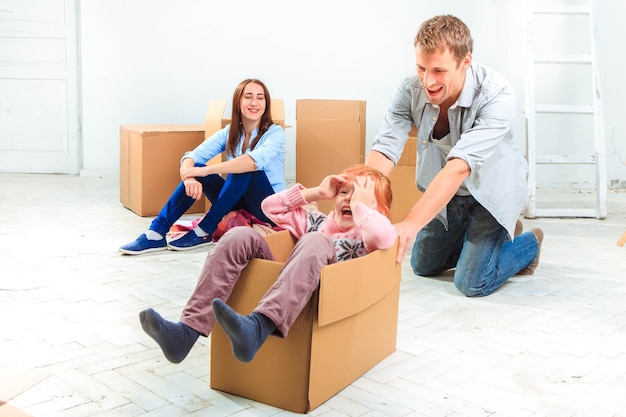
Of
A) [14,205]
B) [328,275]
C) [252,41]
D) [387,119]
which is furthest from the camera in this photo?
[252,41]

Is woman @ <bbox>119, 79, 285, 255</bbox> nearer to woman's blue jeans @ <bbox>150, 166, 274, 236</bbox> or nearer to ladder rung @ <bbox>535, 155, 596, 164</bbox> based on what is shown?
woman's blue jeans @ <bbox>150, 166, 274, 236</bbox>

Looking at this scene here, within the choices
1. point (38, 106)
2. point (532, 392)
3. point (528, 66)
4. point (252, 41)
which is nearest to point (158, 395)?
point (532, 392)

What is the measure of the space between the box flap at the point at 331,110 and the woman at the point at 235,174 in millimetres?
619

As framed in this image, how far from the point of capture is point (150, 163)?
4.36 m

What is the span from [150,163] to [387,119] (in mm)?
1965

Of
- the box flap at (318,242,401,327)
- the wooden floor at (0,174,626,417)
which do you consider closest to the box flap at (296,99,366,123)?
the wooden floor at (0,174,626,417)

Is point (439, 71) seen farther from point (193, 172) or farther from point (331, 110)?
point (331, 110)

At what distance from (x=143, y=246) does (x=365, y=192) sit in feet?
5.37

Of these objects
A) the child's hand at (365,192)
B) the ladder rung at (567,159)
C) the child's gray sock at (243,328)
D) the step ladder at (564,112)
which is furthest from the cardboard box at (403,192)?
the child's gray sock at (243,328)

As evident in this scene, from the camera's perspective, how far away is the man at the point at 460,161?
7.97 feet

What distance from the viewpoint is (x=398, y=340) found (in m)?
2.42

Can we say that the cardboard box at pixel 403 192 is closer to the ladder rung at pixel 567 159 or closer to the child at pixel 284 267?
the ladder rung at pixel 567 159

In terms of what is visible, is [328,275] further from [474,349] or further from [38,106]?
[38,106]

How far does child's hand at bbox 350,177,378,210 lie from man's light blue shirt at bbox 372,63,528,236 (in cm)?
41
